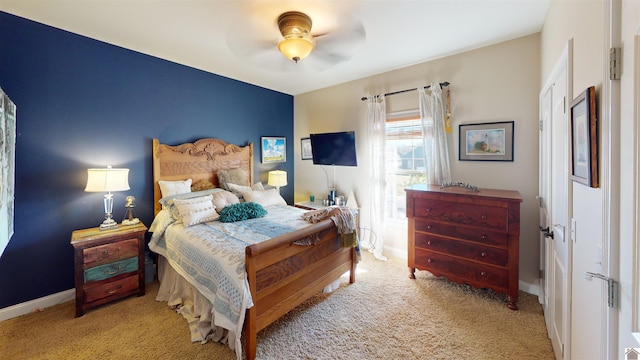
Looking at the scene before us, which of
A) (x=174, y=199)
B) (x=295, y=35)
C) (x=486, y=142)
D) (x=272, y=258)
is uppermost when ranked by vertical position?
(x=295, y=35)

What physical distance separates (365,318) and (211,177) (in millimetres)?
2785

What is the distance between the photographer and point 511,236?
2.37 metres

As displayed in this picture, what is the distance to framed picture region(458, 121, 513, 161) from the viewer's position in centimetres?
277

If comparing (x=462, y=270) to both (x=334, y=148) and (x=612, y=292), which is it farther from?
(x=334, y=148)

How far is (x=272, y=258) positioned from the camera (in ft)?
6.52

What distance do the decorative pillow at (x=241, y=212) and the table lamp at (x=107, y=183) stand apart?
39.8 inches

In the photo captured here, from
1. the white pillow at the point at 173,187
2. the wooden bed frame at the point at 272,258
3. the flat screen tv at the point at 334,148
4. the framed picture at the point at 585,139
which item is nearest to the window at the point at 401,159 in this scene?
the flat screen tv at the point at 334,148

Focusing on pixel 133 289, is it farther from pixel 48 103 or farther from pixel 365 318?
pixel 365 318

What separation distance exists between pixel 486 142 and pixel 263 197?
2.87 meters

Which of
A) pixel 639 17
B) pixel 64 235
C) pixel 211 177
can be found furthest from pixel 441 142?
pixel 64 235

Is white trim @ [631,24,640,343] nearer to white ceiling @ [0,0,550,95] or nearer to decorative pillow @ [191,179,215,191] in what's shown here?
white ceiling @ [0,0,550,95]

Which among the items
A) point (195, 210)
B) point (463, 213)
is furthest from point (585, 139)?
point (195, 210)

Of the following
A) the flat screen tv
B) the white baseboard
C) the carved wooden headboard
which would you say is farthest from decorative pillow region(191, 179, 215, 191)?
the flat screen tv

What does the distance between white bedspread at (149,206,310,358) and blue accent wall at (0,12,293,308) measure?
769mm
